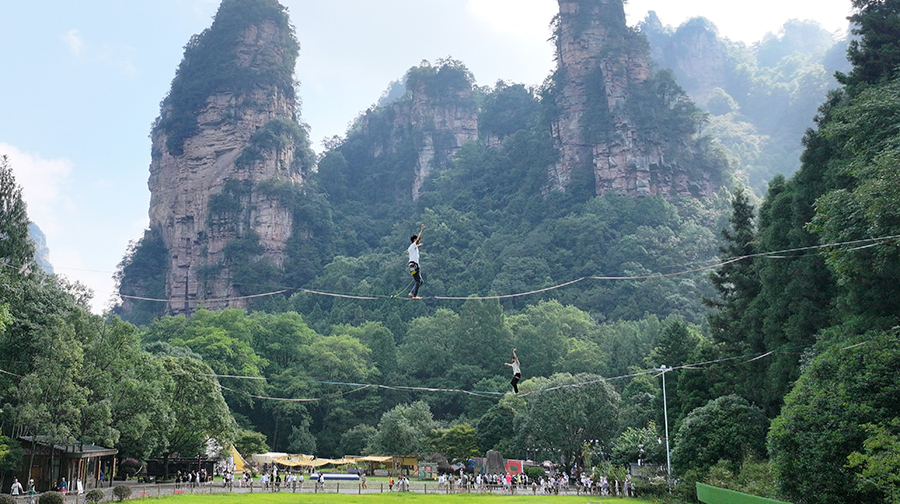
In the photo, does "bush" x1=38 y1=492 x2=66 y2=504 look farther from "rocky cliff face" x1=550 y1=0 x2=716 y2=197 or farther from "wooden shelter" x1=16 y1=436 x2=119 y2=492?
"rocky cliff face" x1=550 y1=0 x2=716 y2=197

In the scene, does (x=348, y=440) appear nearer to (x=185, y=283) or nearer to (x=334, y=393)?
(x=334, y=393)

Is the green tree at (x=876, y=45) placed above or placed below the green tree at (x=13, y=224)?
above

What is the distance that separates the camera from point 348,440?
201ft

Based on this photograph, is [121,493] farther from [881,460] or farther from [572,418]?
[572,418]

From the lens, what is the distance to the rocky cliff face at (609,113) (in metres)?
101

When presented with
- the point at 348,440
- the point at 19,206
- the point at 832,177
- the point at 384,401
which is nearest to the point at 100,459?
the point at 19,206

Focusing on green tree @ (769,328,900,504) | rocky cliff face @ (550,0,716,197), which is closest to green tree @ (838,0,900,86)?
green tree @ (769,328,900,504)

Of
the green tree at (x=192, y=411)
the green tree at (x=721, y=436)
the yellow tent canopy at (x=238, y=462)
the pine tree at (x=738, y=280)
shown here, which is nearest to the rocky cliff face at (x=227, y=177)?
the yellow tent canopy at (x=238, y=462)

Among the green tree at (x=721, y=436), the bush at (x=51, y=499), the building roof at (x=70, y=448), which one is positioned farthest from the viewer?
the building roof at (x=70, y=448)

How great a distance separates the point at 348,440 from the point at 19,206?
3529cm

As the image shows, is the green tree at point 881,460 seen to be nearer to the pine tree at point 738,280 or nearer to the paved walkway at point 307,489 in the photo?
the pine tree at point 738,280

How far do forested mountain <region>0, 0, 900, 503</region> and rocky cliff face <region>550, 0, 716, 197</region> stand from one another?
1.49 ft

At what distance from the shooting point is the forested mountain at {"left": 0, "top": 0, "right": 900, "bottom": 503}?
23188mm

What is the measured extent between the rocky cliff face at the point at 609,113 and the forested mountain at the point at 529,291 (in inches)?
17.8
